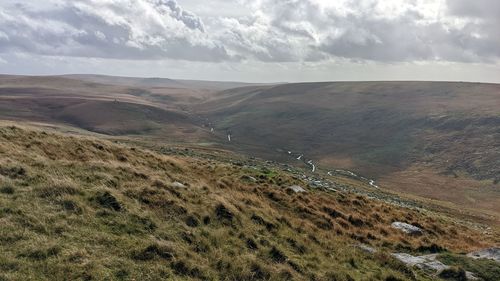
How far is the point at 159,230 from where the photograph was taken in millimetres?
14359

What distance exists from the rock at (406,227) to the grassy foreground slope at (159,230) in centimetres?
81

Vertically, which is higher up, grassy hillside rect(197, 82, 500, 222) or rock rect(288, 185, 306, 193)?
rock rect(288, 185, 306, 193)

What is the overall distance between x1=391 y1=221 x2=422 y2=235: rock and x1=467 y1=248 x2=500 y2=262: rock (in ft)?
15.4

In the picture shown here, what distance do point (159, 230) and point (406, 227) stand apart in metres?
18.5

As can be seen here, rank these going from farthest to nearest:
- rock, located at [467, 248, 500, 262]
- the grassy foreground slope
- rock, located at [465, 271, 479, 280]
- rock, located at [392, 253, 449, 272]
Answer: rock, located at [467, 248, 500, 262], rock, located at [392, 253, 449, 272], rock, located at [465, 271, 479, 280], the grassy foreground slope

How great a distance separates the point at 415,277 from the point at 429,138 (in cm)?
14546

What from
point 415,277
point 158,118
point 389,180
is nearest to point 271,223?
point 415,277

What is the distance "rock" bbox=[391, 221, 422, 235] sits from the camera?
85.2 ft

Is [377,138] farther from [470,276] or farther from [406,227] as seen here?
[470,276]

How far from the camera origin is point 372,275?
16.0 meters

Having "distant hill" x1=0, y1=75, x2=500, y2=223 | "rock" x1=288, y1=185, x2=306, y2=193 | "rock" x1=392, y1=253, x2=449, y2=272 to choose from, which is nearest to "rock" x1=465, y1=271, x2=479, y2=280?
"rock" x1=392, y1=253, x2=449, y2=272

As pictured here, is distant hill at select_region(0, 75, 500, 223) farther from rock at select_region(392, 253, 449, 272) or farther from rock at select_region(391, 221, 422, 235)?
rock at select_region(392, 253, 449, 272)

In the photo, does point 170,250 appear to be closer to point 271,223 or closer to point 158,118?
point 271,223

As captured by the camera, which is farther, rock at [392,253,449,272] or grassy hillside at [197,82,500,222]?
grassy hillside at [197,82,500,222]
